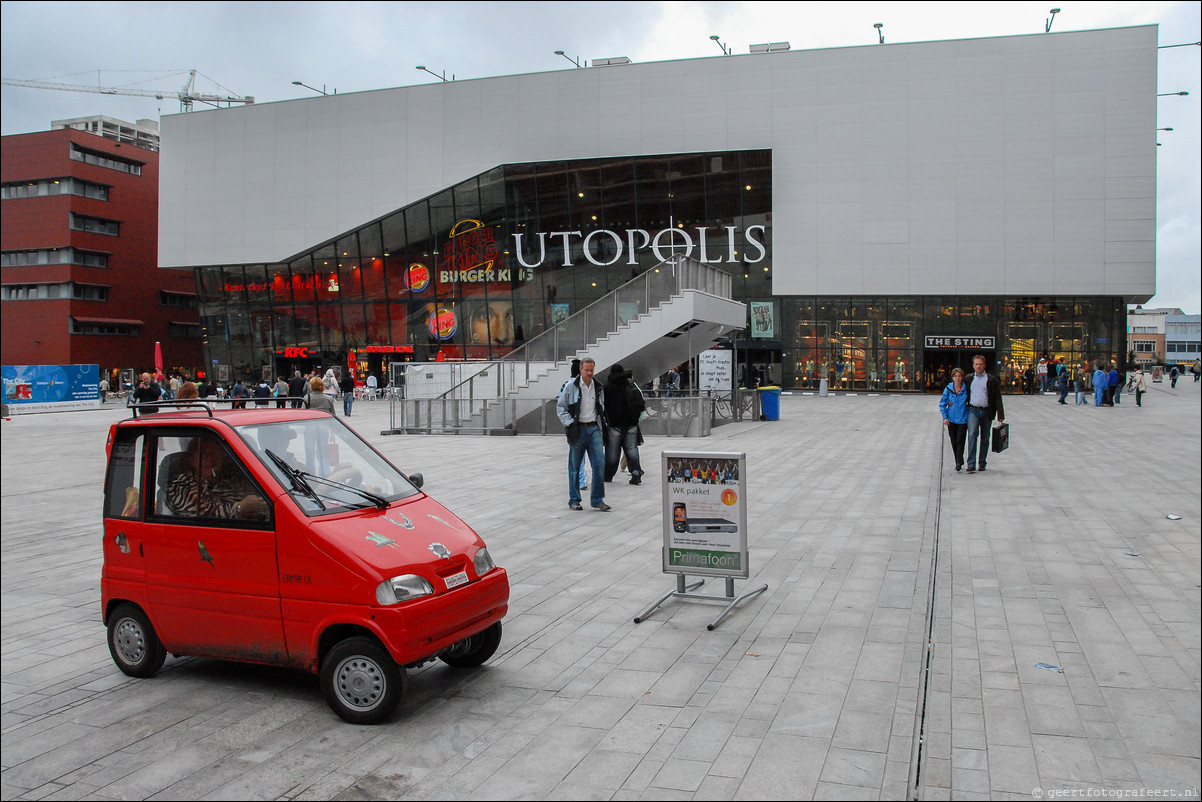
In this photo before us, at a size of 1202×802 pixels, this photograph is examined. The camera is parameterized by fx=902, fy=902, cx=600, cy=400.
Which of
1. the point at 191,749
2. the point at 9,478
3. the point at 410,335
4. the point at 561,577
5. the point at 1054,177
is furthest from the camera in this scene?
the point at 410,335

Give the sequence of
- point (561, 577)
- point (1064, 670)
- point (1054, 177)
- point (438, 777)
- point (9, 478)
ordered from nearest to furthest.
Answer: point (9, 478) < point (438, 777) < point (1064, 670) < point (561, 577) < point (1054, 177)

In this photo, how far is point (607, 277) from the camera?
46.7m

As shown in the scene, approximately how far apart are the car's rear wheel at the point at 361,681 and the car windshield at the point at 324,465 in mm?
796

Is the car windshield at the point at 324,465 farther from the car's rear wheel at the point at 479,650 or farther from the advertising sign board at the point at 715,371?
the advertising sign board at the point at 715,371

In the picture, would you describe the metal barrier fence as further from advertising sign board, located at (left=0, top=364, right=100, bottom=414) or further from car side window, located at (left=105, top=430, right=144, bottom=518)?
advertising sign board, located at (left=0, top=364, right=100, bottom=414)

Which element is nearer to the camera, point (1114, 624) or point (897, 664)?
point (897, 664)

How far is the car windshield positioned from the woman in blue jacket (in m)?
11.3

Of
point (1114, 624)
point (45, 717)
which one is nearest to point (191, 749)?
point (45, 717)

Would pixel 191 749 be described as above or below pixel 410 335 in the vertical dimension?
below

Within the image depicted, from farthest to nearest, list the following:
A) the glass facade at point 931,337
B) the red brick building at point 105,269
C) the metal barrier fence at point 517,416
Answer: the red brick building at point 105,269 → the glass facade at point 931,337 → the metal barrier fence at point 517,416

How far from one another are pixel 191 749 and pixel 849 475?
472 inches

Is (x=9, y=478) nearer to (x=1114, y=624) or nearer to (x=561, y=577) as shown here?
(x=561, y=577)

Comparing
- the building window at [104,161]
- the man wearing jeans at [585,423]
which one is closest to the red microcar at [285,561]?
the man wearing jeans at [585,423]

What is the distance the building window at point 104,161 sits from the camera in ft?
201
